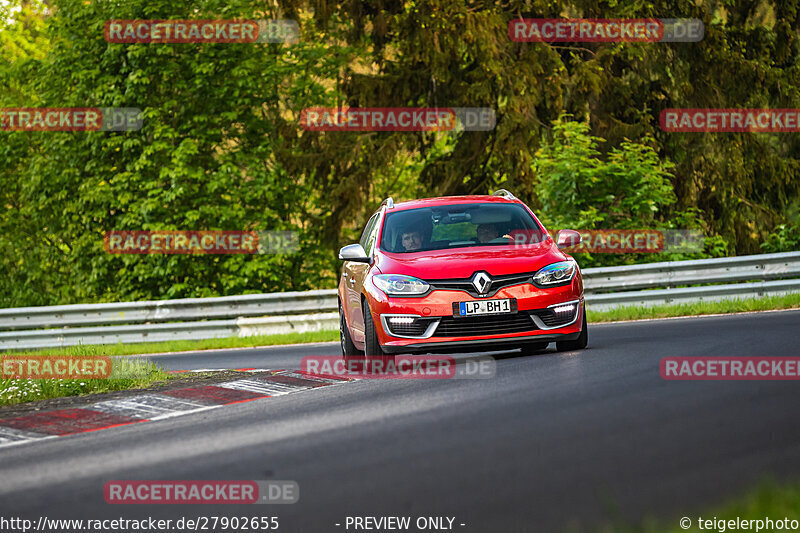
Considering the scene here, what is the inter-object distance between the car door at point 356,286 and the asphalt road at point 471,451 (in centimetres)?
172

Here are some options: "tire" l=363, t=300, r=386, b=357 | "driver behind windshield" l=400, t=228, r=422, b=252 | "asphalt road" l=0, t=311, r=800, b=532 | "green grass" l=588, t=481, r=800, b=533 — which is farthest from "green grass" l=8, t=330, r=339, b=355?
"green grass" l=588, t=481, r=800, b=533

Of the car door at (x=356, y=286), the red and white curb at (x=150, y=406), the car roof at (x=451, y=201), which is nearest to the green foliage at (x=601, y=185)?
the car roof at (x=451, y=201)

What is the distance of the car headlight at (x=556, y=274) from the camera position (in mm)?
10336

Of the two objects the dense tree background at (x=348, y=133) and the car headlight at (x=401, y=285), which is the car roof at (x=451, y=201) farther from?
the dense tree background at (x=348, y=133)

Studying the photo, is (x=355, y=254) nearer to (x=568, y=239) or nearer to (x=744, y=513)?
(x=568, y=239)

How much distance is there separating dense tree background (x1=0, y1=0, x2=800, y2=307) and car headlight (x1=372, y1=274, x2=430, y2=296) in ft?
54.1

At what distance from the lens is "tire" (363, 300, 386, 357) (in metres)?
10.4

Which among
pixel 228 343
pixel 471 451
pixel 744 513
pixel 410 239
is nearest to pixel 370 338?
pixel 410 239

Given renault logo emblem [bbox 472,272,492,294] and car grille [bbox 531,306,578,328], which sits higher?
renault logo emblem [bbox 472,272,492,294]

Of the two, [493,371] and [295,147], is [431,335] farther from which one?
[295,147]

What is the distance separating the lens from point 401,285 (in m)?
10.3

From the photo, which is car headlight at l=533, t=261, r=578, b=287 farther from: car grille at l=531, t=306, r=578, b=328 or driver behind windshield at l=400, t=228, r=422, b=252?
driver behind windshield at l=400, t=228, r=422, b=252

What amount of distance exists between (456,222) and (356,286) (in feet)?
4.46

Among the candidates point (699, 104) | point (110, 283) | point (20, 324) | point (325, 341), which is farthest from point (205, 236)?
point (699, 104)
